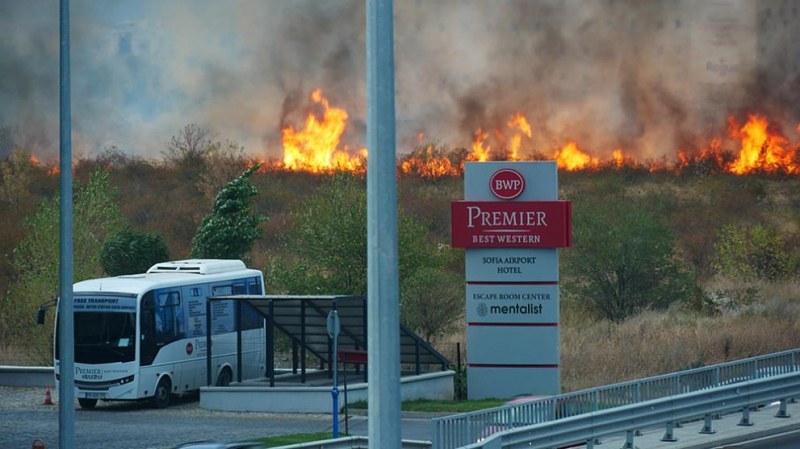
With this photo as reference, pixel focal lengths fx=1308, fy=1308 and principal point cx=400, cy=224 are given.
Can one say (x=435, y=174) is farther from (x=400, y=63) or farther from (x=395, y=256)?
(x=395, y=256)

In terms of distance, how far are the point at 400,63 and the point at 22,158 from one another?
107ft

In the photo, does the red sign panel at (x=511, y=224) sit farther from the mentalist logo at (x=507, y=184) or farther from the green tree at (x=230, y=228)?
the green tree at (x=230, y=228)

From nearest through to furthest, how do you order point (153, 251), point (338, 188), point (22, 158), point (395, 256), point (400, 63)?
1. point (395, 256)
2. point (338, 188)
3. point (153, 251)
4. point (22, 158)
5. point (400, 63)

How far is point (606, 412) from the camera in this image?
19.0 metres

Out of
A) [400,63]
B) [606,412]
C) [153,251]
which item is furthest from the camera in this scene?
[400,63]

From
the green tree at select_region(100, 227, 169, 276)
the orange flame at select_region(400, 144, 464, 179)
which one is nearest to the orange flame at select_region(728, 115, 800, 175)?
the orange flame at select_region(400, 144, 464, 179)

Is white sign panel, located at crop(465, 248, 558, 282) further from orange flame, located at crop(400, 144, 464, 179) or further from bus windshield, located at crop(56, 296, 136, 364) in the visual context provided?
orange flame, located at crop(400, 144, 464, 179)

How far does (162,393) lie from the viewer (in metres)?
31.7

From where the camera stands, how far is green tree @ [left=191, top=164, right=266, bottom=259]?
173ft

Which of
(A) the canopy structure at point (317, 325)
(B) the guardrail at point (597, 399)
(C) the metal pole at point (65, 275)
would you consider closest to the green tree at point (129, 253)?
(A) the canopy structure at point (317, 325)

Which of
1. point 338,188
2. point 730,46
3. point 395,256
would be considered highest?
point 730,46

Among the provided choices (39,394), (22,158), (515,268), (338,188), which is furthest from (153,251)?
(22,158)

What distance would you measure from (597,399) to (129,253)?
1369 inches

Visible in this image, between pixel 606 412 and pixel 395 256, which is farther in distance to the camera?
pixel 606 412
